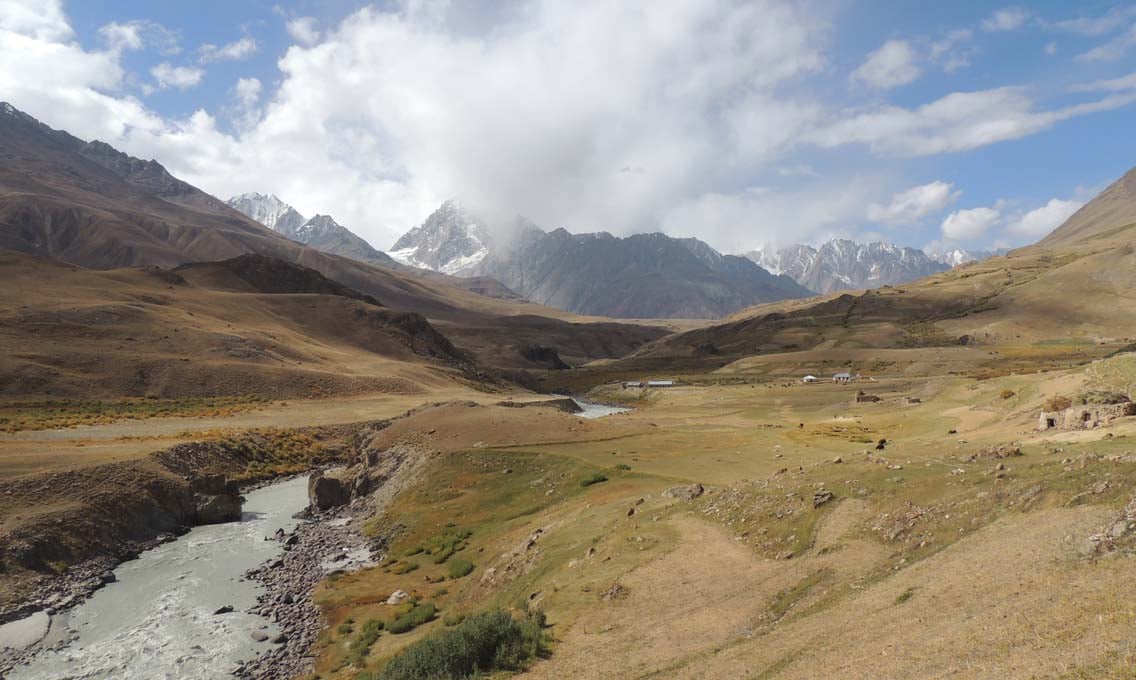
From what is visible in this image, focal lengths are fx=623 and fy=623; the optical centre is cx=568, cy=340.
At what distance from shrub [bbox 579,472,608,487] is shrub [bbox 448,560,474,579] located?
32.6 feet

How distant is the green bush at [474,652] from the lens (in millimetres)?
18719

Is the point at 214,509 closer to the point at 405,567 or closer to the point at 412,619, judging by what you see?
the point at 405,567

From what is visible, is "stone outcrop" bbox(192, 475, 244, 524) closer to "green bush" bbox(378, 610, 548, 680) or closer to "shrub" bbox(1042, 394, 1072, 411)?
"green bush" bbox(378, 610, 548, 680)

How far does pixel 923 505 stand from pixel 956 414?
3662 centimetres

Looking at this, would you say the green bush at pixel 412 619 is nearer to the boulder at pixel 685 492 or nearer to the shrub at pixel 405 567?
the shrub at pixel 405 567

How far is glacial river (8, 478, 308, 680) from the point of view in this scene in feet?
87.4

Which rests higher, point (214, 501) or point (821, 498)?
point (821, 498)

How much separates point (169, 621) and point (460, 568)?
47.2 feet

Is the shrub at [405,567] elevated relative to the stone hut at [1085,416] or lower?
lower

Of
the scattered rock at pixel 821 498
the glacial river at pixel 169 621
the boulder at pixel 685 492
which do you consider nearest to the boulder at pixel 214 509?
the glacial river at pixel 169 621

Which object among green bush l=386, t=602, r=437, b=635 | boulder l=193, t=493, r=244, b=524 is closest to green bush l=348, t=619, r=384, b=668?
green bush l=386, t=602, r=437, b=635

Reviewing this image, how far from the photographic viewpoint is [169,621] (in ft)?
102

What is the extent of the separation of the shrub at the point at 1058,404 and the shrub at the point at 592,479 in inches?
1061

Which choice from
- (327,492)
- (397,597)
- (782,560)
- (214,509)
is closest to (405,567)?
(397,597)
